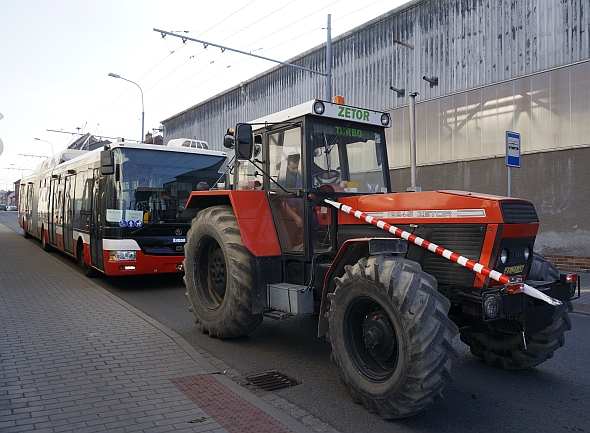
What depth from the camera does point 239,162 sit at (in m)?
6.55

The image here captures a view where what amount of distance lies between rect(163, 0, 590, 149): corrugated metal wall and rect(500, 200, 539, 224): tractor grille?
9.59 m

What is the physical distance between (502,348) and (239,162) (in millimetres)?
3744

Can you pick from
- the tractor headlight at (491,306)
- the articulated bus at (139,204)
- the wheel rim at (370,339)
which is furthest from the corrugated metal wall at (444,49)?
the wheel rim at (370,339)

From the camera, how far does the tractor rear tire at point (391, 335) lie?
3717 mm

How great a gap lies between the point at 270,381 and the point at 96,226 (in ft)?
21.8

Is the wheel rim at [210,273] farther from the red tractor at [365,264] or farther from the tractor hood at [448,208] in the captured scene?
the tractor hood at [448,208]

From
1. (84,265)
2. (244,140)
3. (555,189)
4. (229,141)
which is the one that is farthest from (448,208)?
(555,189)

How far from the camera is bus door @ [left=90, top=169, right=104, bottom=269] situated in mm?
9930

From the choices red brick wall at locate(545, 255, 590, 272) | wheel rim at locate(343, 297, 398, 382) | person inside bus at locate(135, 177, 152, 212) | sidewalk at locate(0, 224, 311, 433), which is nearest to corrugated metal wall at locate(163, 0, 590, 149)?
red brick wall at locate(545, 255, 590, 272)

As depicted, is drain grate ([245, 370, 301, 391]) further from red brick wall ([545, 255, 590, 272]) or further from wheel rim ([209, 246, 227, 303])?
red brick wall ([545, 255, 590, 272])

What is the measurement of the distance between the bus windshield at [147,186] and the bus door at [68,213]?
347 centimetres

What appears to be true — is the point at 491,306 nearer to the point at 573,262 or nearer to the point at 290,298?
the point at 290,298

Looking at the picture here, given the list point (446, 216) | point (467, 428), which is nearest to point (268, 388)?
point (467, 428)

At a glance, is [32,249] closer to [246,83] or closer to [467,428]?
[246,83]
